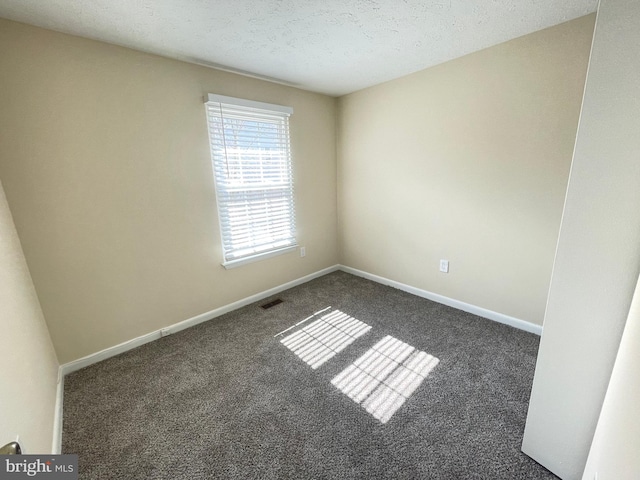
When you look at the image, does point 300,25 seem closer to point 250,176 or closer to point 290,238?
point 250,176

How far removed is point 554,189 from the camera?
1.91m

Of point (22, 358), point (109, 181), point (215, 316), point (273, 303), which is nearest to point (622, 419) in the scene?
point (22, 358)

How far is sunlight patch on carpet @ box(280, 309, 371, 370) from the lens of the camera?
200 cm

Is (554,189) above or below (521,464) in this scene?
above

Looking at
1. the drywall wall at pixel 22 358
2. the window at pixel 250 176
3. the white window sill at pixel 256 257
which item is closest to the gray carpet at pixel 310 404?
the drywall wall at pixel 22 358

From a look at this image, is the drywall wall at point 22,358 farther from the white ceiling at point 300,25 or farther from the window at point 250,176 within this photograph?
the window at point 250,176

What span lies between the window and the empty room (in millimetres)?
23

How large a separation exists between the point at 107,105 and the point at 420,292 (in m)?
3.14

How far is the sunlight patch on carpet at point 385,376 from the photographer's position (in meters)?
1.56

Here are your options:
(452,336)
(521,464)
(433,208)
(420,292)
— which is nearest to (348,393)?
(521,464)

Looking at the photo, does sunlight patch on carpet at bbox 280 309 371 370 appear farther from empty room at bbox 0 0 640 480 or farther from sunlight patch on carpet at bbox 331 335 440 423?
sunlight patch on carpet at bbox 331 335 440 423

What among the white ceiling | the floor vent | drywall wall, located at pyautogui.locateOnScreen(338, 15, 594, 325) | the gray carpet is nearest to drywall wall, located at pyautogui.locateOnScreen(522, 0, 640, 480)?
the gray carpet

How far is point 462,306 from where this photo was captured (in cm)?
256

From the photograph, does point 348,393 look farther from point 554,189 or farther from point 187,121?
point 187,121
